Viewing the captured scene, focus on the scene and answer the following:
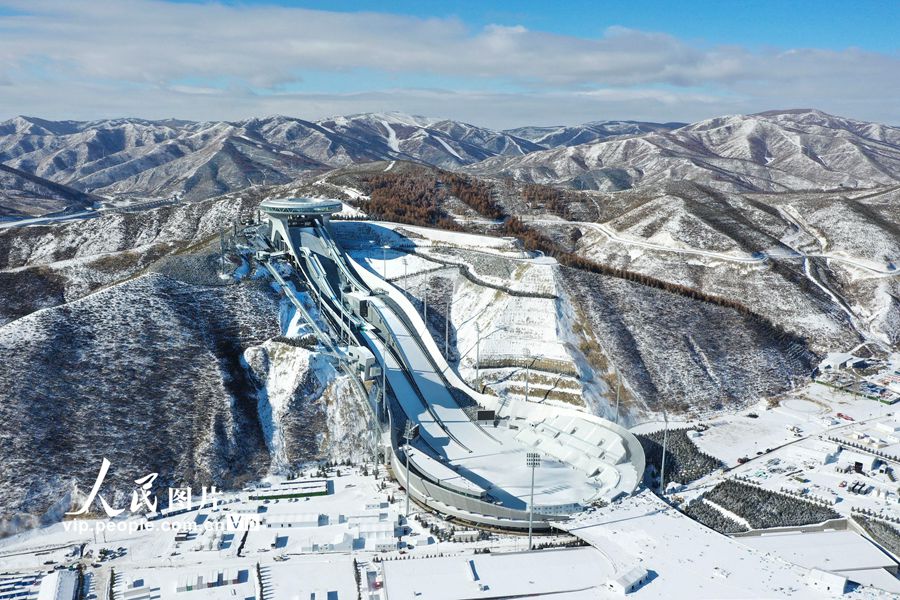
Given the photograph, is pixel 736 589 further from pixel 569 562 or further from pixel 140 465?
pixel 140 465

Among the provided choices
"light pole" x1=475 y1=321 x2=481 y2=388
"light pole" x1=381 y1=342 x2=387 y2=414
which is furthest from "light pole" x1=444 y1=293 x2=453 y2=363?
"light pole" x1=381 y1=342 x2=387 y2=414

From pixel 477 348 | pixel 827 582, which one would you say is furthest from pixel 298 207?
pixel 827 582

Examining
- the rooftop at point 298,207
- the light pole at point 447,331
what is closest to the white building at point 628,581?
the light pole at point 447,331

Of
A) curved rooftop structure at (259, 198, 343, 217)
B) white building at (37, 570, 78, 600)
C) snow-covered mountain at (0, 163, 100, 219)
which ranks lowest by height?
white building at (37, 570, 78, 600)

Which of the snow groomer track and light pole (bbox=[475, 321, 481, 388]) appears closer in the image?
the snow groomer track

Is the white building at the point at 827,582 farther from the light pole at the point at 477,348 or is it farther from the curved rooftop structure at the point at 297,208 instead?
the curved rooftop structure at the point at 297,208

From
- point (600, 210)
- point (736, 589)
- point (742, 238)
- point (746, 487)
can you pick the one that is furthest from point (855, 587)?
point (600, 210)

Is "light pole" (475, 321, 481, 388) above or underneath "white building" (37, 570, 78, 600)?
above

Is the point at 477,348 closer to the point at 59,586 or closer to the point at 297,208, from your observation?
the point at 297,208

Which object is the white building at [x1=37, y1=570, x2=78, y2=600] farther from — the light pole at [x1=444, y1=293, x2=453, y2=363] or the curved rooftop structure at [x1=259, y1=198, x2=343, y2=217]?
the curved rooftop structure at [x1=259, y1=198, x2=343, y2=217]
